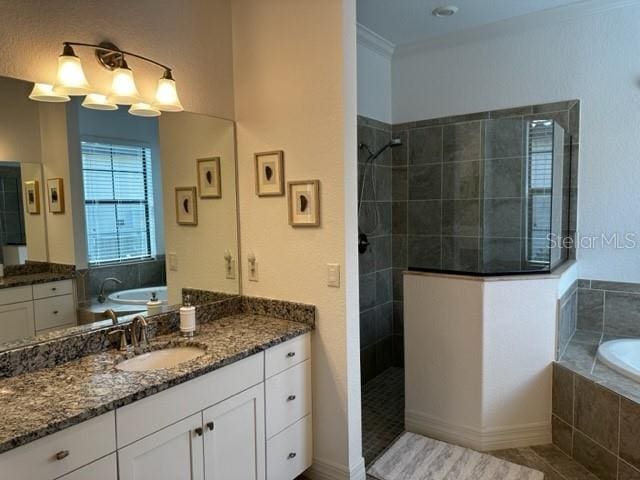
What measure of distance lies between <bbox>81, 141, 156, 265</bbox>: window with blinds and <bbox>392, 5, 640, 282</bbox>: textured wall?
2.66 metres

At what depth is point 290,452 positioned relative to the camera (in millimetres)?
2193

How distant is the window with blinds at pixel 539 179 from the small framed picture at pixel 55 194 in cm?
267

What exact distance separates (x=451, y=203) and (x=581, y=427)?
1.65 metres

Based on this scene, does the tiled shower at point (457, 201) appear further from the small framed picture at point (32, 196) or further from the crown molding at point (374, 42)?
the small framed picture at point (32, 196)

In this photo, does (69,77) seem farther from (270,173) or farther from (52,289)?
(270,173)

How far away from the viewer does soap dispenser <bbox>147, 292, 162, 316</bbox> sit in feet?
7.06

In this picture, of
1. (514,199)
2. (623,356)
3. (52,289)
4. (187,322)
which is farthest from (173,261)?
(623,356)

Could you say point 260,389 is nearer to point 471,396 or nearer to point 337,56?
point 471,396

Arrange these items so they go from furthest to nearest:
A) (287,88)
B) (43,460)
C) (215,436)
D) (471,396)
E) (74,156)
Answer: (471,396) → (287,88) → (74,156) → (215,436) → (43,460)

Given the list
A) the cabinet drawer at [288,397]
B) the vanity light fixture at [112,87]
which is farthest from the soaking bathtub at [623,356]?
the vanity light fixture at [112,87]

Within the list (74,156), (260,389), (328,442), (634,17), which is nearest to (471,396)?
(328,442)

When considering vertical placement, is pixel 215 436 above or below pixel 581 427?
above

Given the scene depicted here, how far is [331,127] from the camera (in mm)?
2174

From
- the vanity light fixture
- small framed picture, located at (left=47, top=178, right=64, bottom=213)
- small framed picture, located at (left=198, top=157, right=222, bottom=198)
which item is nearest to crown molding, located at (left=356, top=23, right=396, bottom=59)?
small framed picture, located at (left=198, top=157, right=222, bottom=198)
